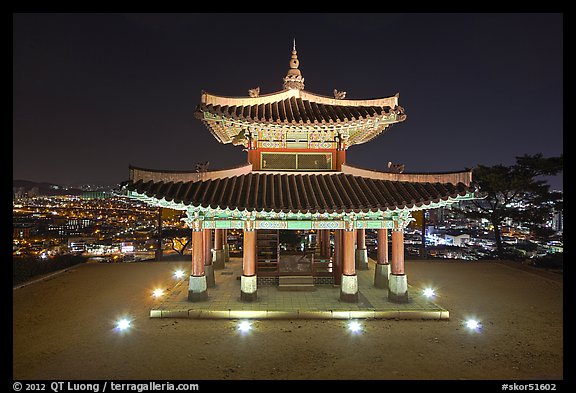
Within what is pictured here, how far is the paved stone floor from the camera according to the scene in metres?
12.2

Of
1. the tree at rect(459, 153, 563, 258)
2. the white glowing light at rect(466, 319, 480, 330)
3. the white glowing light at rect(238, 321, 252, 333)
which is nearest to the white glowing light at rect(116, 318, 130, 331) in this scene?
the white glowing light at rect(238, 321, 252, 333)

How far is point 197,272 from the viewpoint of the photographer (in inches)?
523

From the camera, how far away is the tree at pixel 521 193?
25.9 metres

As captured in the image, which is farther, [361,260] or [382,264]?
[361,260]

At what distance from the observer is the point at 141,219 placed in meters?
106

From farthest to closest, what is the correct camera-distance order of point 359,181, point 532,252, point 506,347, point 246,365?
point 532,252, point 359,181, point 506,347, point 246,365

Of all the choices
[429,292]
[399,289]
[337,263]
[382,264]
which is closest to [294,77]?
Result: [337,263]

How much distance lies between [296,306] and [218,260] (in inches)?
343

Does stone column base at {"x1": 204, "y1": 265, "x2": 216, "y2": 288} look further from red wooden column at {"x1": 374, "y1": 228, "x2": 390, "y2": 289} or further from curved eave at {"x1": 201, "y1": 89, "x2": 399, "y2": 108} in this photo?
red wooden column at {"x1": 374, "y1": 228, "x2": 390, "y2": 289}

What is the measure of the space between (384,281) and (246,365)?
919cm

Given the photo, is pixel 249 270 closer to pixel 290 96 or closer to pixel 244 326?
pixel 244 326
